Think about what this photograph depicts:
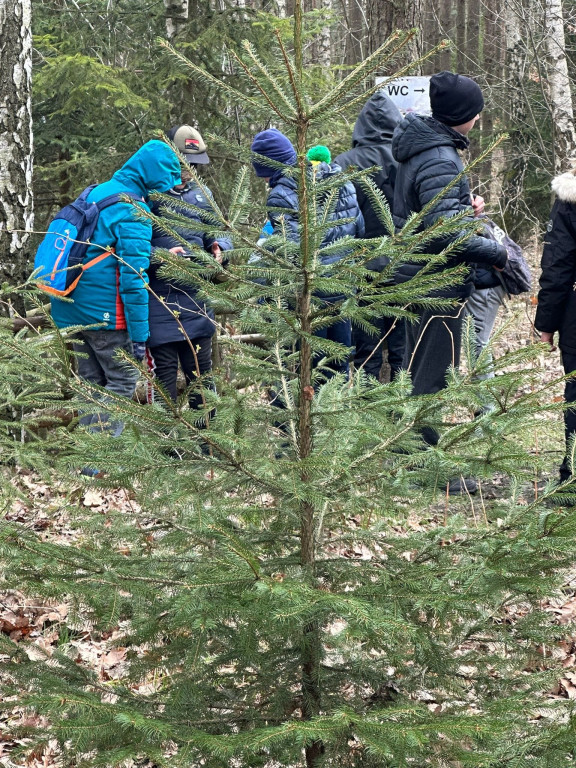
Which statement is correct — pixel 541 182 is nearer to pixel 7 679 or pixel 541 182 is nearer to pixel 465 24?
pixel 7 679

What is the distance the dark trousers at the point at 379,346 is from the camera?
657cm

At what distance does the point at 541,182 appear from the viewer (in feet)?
45.0

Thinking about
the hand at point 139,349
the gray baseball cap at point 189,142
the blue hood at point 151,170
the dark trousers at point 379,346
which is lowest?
the dark trousers at point 379,346

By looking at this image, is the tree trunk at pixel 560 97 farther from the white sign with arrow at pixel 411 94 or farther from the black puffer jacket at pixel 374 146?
the black puffer jacket at pixel 374 146

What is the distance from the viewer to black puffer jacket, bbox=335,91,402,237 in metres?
6.55

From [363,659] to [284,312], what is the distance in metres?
1.15

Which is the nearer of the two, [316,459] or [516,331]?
[316,459]

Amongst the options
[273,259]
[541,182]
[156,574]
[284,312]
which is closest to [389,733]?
[156,574]

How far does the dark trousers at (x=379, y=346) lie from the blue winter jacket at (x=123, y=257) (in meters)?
1.83

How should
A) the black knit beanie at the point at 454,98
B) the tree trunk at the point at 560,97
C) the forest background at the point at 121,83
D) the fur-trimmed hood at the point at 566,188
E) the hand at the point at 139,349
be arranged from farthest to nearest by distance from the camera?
1. the tree trunk at the point at 560,97
2. the forest background at the point at 121,83
3. the hand at the point at 139,349
4. the black knit beanie at the point at 454,98
5. the fur-trimmed hood at the point at 566,188

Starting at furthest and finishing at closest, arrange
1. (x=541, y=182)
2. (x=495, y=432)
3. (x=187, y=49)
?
1. (x=541, y=182)
2. (x=187, y=49)
3. (x=495, y=432)

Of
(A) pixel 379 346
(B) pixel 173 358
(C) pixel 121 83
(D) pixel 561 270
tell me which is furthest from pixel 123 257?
(C) pixel 121 83

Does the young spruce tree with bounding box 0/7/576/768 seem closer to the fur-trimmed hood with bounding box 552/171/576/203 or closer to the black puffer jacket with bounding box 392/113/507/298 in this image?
the black puffer jacket with bounding box 392/113/507/298

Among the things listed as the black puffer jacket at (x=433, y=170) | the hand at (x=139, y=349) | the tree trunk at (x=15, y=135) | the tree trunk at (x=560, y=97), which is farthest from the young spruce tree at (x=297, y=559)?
the tree trunk at (x=560, y=97)
